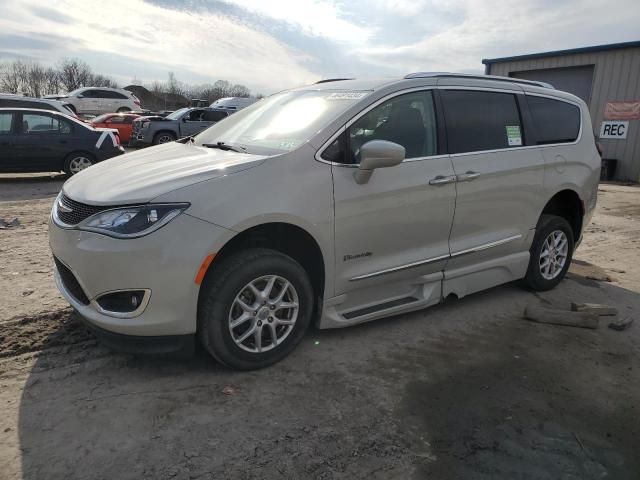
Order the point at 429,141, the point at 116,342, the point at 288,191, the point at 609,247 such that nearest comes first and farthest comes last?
the point at 116,342 < the point at 288,191 < the point at 429,141 < the point at 609,247

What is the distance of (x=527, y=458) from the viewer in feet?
8.30

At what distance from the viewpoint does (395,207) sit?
11.6 ft

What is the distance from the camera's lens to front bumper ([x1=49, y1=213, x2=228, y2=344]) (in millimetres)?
2730

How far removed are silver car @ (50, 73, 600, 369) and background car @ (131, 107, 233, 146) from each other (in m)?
14.1

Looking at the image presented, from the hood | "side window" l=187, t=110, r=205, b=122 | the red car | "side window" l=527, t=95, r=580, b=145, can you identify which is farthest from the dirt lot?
the red car

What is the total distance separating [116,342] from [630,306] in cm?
445

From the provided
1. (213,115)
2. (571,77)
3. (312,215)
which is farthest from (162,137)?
(312,215)

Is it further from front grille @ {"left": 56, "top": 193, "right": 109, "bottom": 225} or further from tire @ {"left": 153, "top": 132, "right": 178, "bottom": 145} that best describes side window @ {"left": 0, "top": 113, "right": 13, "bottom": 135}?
front grille @ {"left": 56, "top": 193, "right": 109, "bottom": 225}

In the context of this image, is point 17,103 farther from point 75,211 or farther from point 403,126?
point 403,126

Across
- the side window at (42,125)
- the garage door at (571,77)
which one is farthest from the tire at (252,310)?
the garage door at (571,77)

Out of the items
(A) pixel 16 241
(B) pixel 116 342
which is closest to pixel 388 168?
(B) pixel 116 342

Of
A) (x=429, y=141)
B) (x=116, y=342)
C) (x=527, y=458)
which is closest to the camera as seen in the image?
(x=527, y=458)

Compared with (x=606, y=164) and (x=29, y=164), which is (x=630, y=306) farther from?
(x=606, y=164)

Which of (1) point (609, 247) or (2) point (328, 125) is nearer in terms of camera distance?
(2) point (328, 125)
